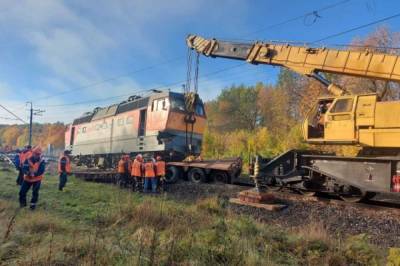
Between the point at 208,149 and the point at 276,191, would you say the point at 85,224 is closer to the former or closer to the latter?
the point at 276,191

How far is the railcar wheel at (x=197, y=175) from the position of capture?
52.7ft

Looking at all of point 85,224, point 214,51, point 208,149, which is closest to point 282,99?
point 208,149

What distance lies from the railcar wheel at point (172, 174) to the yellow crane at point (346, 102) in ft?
20.5

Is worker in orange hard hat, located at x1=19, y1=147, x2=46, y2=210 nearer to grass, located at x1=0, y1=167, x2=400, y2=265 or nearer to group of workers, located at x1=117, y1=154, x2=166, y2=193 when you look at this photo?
grass, located at x1=0, y1=167, x2=400, y2=265

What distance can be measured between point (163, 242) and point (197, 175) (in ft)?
35.8

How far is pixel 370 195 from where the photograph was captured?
428 inches

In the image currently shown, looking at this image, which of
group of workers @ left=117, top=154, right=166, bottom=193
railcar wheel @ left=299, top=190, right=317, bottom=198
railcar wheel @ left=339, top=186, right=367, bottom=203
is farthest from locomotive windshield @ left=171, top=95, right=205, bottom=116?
railcar wheel @ left=339, top=186, right=367, bottom=203

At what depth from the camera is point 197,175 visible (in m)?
16.3

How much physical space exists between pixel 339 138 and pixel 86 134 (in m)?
20.8

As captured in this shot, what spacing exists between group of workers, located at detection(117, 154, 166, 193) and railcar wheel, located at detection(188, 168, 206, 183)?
4.12 feet

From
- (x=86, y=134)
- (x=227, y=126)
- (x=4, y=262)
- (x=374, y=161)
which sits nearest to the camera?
(x=4, y=262)

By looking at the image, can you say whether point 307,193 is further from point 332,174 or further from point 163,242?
point 163,242

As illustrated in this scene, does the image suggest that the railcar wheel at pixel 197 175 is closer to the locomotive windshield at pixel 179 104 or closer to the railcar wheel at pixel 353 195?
the locomotive windshield at pixel 179 104

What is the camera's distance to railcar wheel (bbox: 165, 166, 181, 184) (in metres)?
16.7
